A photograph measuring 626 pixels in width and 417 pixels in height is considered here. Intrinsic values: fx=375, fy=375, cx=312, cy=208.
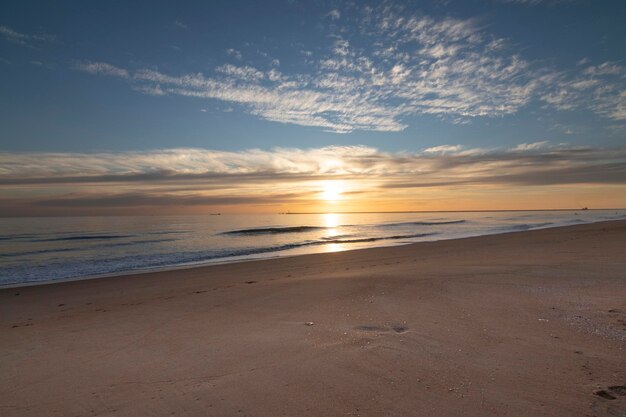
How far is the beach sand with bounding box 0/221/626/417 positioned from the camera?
377 cm

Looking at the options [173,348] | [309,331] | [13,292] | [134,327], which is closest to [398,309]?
[309,331]

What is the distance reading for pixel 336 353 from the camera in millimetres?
5051

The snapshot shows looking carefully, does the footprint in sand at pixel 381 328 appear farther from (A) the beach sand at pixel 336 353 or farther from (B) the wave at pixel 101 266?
(B) the wave at pixel 101 266

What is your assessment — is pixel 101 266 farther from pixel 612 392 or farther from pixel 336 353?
pixel 612 392

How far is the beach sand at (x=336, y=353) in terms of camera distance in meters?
3.77

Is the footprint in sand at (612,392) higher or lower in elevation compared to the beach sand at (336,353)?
higher

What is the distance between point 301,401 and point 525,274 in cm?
937

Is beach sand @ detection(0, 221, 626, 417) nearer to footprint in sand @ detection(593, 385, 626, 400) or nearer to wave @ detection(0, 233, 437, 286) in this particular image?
footprint in sand @ detection(593, 385, 626, 400)

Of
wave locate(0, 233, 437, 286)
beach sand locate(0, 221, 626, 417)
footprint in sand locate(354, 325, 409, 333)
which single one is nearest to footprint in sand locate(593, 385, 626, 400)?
beach sand locate(0, 221, 626, 417)

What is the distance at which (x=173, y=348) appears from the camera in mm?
5613

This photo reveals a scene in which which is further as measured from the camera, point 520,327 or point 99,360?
point 520,327

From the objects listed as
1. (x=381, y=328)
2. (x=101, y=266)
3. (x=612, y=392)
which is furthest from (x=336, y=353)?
(x=101, y=266)

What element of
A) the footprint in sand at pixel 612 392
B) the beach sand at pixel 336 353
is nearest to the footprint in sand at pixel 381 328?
the beach sand at pixel 336 353

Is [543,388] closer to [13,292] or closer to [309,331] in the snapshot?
[309,331]
